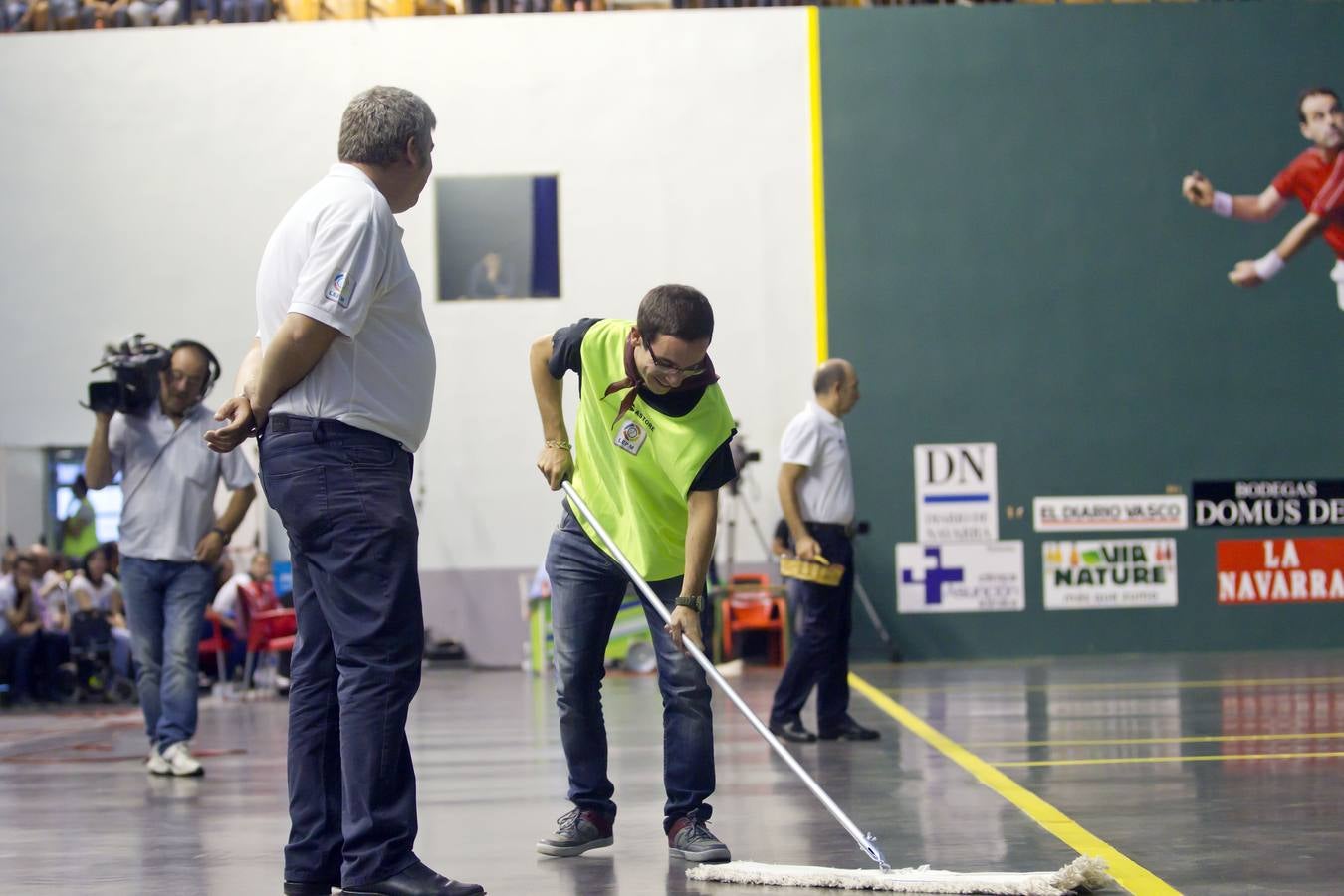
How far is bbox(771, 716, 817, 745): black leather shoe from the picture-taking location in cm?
799

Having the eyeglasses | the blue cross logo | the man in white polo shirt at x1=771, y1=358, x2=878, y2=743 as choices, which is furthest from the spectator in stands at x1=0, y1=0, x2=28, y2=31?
the eyeglasses

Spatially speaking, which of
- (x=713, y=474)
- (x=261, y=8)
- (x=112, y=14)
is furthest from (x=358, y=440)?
(x=112, y=14)

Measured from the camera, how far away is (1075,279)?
563 inches

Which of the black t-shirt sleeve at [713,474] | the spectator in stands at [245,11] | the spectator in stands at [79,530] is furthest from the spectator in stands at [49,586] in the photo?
the black t-shirt sleeve at [713,474]

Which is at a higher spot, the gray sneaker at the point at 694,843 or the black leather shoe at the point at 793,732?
the gray sneaker at the point at 694,843

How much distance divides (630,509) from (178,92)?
11.1 m

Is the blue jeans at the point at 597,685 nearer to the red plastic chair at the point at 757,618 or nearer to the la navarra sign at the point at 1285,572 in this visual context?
the red plastic chair at the point at 757,618

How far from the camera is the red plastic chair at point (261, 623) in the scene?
41.3 ft

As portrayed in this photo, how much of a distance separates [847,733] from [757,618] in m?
5.49

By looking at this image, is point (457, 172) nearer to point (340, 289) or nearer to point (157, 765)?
point (157, 765)

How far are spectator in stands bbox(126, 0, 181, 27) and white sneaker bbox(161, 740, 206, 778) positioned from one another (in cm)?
954

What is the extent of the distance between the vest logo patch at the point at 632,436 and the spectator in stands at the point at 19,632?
28.6 ft

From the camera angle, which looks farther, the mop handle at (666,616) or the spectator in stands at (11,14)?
the spectator in stands at (11,14)

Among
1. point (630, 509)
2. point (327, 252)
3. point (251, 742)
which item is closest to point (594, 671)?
point (630, 509)
